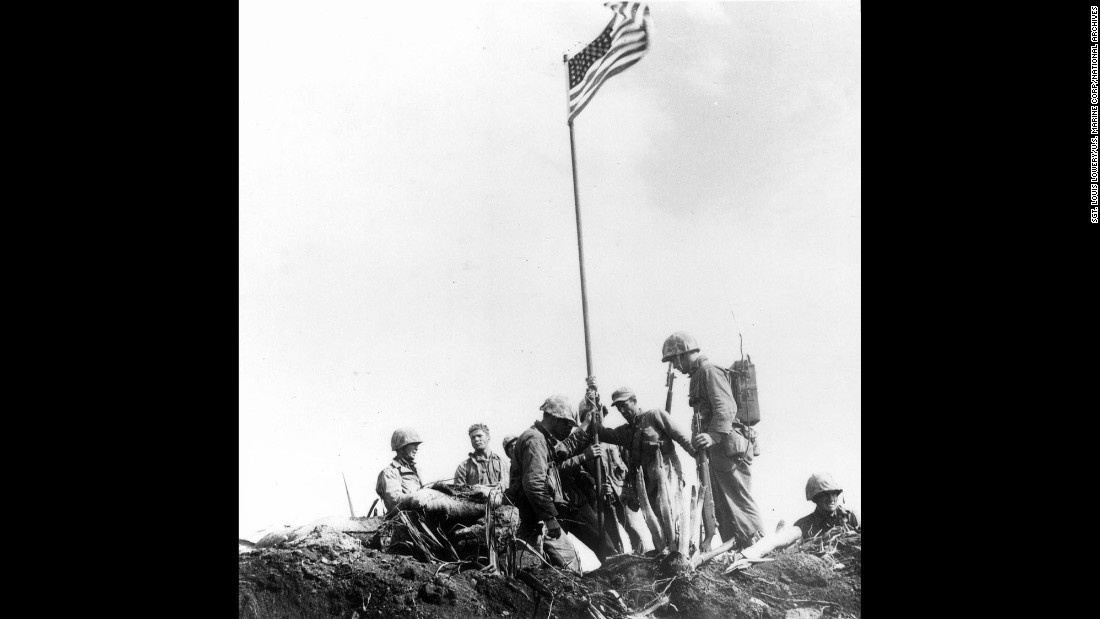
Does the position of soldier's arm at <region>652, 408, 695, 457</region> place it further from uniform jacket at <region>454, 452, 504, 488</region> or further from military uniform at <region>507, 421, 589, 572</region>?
uniform jacket at <region>454, 452, 504, 488</region>

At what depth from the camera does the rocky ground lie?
6023 mm

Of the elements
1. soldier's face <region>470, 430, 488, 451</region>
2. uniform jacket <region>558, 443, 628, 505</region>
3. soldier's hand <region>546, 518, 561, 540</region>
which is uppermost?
soldier's face <region>470, 430, 488, 451</region>

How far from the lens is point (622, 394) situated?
6227mm

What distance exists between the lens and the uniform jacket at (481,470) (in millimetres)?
6211

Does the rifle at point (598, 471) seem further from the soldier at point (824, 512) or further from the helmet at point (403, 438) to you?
the soldier at point (824, 512)

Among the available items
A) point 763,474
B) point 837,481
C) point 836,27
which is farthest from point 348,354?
point 836,27

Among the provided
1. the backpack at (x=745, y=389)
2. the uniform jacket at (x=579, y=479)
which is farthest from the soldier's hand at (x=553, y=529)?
the backpack at (x=745, y=389)

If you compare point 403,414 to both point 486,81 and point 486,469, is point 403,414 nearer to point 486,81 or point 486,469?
point 486,469

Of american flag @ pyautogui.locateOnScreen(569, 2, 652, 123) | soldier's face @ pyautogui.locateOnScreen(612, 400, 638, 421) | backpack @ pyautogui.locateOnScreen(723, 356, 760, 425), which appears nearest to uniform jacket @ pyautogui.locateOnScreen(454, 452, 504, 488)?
soldier's face @ pyautogui.locateOnScreen(612, 400, 638, 421)

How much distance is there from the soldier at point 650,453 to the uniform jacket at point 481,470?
725mm

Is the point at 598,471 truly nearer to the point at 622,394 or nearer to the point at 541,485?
the point at 541,485

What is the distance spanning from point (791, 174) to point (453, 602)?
3.67 meters

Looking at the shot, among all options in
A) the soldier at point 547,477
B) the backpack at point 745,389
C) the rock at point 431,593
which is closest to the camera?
the rock at point 431,593

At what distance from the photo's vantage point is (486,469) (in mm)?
6223
